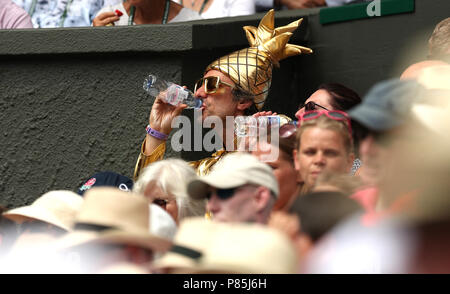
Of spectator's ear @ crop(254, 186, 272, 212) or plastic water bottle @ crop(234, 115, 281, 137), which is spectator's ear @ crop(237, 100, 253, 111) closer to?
plastic water bottle @ crop(234, 115, 281, 137)

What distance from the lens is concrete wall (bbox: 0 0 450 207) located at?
6.26 metres

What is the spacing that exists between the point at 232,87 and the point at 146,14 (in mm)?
1486

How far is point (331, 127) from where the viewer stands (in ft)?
13.6

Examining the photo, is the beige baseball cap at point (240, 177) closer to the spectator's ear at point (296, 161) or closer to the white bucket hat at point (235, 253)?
the white bucket hat at point (235, 253)

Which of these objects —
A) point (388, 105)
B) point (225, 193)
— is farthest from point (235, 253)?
point (225, 193)

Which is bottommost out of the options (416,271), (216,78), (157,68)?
(416,271)

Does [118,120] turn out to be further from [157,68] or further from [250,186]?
[250,186]

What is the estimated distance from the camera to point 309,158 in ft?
13.5

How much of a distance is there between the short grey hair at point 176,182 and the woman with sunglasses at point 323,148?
0.60 m

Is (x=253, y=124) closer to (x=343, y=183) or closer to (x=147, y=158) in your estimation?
(x=147, y=158)

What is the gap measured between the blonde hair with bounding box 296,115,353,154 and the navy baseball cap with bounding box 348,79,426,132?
1.10m

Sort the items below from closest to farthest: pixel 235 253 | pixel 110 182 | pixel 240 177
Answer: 1. pixel 235 253
2. pixel 240 177
3. pixel 110 182

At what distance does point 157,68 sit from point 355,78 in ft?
4.35
